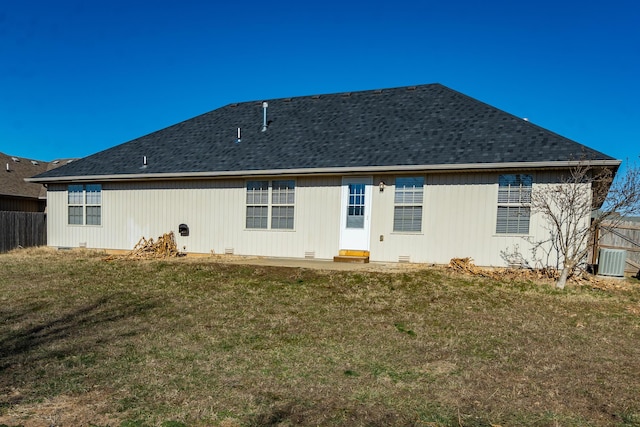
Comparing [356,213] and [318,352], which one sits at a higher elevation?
[356,213]

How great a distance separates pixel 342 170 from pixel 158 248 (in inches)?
245

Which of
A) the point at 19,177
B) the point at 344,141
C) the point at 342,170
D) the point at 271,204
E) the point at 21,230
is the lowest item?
the point at 21,230

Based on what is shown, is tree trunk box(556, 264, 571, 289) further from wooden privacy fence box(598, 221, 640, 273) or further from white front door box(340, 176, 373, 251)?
white front door box(340, 176, 373, 251)

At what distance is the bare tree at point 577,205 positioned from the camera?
961 centimetres

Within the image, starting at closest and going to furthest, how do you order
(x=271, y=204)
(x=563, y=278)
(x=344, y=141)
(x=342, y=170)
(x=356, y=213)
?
1. (x=563, y=278)
2. (x=342, y=170)
3. (x=356, y=213)
4. (x=271, y=204)
5. (x=344, y=141)

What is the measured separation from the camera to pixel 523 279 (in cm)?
980

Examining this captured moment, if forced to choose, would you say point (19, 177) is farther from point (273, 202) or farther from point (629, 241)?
point (629, 241)

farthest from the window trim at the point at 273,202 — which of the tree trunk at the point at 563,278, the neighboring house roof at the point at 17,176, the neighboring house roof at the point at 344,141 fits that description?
the neighboring house roof at the point at 17,176

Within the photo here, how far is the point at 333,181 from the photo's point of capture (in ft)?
39.9

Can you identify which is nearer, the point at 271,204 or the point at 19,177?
the point at 271,204

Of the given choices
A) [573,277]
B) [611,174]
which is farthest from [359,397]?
[611,174]

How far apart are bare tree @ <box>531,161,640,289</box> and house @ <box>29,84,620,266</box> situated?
25cm

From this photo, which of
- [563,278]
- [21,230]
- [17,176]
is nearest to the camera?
[563,278]

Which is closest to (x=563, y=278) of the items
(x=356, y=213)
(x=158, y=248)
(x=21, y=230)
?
(x=356, y=213)
